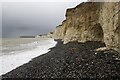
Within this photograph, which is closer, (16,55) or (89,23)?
(16,55)

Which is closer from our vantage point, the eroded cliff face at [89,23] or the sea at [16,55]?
the sea at [16,55]

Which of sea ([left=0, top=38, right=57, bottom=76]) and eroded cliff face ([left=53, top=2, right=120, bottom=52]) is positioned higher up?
eroded cliff face ([left=53, top=2, right=120, bottom=52])

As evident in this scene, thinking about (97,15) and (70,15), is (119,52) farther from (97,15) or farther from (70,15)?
(70,15)

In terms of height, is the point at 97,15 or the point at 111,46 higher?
the point at 97,15

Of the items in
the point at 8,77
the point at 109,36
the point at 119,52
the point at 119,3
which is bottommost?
the point at 8,77

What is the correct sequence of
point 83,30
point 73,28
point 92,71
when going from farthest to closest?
point 73,28 → point 83,30 → point 92,71

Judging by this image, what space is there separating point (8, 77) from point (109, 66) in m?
5.93

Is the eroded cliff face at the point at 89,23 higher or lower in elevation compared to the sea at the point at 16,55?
higher

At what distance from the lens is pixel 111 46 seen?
15.1 meters

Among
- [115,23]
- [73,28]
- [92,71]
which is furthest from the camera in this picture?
[73,28]

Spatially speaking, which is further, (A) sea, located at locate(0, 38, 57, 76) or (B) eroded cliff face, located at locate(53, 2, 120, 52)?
(B) eroded cliff face, located at locate(53, 2, 120, 52)

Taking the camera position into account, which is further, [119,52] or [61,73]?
[119,52]

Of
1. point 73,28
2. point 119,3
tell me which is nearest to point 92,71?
point 119,3

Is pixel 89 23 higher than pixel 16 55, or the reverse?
pixel 89 23
